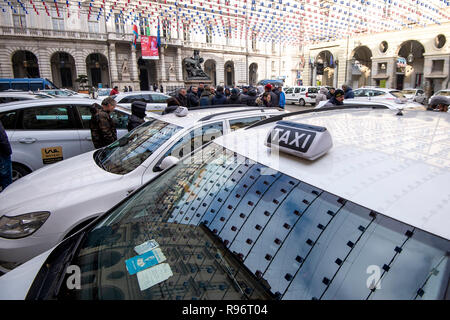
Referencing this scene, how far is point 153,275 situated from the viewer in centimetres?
122

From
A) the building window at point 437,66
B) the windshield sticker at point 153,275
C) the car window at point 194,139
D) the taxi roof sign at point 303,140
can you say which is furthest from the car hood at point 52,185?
the building window at point 437,66

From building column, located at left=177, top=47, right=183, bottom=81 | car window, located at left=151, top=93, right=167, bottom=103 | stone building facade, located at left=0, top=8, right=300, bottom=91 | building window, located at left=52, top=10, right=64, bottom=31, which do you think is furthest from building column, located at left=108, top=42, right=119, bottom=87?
car window, located at left=151, top=93, right=167, bottom=103

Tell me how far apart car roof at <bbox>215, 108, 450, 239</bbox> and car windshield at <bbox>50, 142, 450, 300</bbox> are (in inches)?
1.5

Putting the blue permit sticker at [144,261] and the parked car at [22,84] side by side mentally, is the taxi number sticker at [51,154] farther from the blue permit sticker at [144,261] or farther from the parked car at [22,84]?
the parked car at [22,84]

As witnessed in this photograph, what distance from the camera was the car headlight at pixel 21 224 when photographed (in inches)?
87.4

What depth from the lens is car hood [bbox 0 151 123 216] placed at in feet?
7.68

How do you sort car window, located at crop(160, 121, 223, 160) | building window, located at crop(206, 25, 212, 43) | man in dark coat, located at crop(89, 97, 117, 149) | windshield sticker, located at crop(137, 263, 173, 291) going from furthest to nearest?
building window, located at crop(206, 25, 212, 43) → man in dark coat, located at crop(89, 97, 117, 149) → car window, located at crop(160, 121, 223, 160) → windshield sticker, located at crop(137, 263, 173, 291)

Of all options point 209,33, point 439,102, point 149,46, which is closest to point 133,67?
point 149,46

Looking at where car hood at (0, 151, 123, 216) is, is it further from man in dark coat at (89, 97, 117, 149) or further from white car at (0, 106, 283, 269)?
man in dark coat at (89, 97, 117, 149)

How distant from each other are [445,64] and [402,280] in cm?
2929

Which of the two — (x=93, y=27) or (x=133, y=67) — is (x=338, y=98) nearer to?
(x=133, y=67)

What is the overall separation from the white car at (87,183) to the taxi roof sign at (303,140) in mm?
1724
